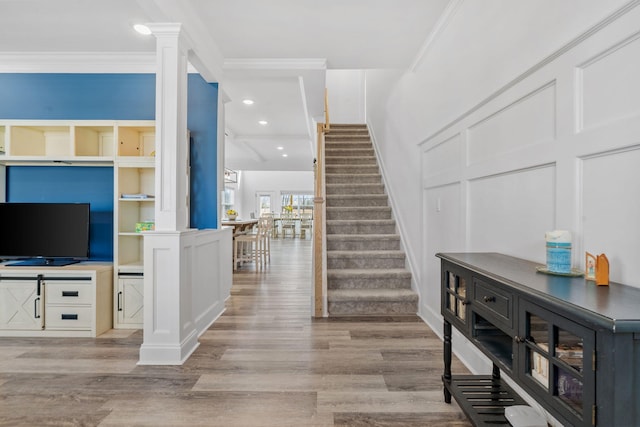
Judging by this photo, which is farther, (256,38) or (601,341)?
(256,38)

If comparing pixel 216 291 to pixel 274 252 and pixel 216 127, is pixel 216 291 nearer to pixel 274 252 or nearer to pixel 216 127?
pixel 216 127

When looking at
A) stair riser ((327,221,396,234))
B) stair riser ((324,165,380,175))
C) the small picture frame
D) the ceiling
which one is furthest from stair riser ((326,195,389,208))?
the small picture frame

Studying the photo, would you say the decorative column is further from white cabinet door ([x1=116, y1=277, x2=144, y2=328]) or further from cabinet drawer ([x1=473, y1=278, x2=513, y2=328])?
cabinet drawer ([x1=473, y1=278, x2=513, y2=328])

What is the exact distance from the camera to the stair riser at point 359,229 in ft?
15.4

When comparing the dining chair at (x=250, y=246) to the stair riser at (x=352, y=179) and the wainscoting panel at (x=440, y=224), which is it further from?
the wainscoting panel at (x=440, y=224)

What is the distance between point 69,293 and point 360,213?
3.51m

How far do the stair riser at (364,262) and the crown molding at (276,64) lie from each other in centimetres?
223

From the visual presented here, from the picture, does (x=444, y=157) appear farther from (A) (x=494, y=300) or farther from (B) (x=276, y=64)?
(B) (x=276, y=64)

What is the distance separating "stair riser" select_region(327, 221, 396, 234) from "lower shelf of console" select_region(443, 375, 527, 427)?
2.72 meters

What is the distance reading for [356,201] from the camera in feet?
17.0

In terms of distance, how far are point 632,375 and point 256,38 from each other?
3.45m

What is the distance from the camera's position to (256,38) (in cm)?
324

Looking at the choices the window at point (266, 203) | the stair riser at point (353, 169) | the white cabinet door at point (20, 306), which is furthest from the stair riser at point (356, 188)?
the window at point (266, 203)

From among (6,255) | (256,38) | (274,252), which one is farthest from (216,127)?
(274,252)
